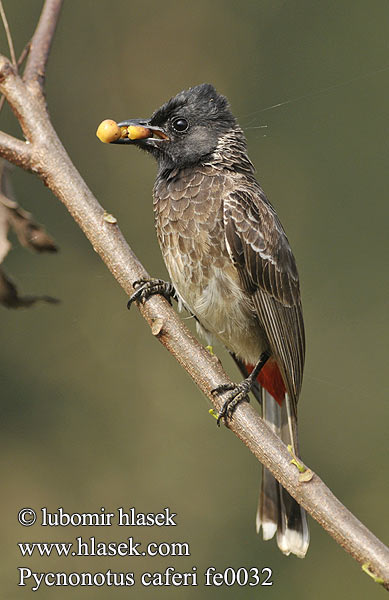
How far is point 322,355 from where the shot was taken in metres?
5.21

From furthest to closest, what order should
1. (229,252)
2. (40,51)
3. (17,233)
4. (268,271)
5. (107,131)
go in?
(268,271) < (229,252) < (107,131) < (40,51) < (17,233)

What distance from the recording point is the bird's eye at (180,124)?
2936 millimetres

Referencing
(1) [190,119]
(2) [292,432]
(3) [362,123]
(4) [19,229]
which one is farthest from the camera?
(3) [362,123]

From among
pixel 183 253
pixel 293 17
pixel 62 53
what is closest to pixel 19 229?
pixel 183 253

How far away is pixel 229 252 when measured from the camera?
2771 mm

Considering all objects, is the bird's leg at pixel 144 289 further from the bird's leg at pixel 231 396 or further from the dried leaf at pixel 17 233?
the bird's leg at pixel 231 396

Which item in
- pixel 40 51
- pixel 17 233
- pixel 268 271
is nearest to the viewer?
pixel 17 233

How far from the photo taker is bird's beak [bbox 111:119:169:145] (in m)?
2.75

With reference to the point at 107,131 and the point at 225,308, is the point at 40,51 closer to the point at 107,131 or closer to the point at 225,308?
the point at 107,131

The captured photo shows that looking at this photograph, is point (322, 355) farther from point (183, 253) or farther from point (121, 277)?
point (121, 277)

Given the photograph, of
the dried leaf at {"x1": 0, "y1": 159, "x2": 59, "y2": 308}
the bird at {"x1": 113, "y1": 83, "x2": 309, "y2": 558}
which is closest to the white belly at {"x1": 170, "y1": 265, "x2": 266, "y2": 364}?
the bird at {"x1": 113, "y1": 83, "x2": 309, "y2": 558}

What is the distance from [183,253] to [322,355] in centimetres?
263

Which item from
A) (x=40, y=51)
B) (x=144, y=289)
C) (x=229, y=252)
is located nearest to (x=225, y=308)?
(x=229, y=252)

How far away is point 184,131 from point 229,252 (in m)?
0.52
